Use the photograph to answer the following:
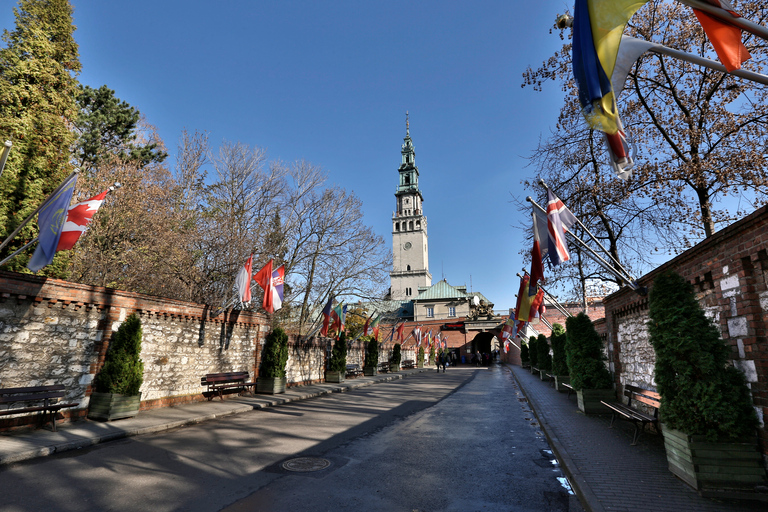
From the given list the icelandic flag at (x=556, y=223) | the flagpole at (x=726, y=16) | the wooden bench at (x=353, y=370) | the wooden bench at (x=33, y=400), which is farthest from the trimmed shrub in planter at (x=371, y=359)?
the flagpole at (x=726, y=16)

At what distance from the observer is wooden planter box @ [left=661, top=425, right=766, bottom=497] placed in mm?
5184

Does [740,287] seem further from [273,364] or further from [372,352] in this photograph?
[372,352]

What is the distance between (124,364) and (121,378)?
0.37 meters

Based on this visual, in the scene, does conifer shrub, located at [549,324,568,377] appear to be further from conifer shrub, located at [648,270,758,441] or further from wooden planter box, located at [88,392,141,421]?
wooden planter box, located at [88,392,141,421]

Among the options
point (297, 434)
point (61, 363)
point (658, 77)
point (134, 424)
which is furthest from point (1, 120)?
point (658, 77)

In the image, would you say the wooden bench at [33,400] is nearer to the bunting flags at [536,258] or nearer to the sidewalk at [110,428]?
the sidewalk at [110,428]

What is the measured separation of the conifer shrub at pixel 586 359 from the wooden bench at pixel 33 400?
13.5 metres

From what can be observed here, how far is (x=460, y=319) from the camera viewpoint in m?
61.2

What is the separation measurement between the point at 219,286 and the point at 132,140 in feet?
34.9

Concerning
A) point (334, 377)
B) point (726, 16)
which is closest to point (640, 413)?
point (726, 16)

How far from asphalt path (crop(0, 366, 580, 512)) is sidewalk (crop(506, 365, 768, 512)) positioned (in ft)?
1.15

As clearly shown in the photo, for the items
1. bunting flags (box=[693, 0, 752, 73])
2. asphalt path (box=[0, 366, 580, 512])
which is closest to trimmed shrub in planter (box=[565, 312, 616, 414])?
asphalt path (box=[0, 366, 580, 512])

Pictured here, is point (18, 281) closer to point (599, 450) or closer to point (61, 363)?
point (61, 363)

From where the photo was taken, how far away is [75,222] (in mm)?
8641
